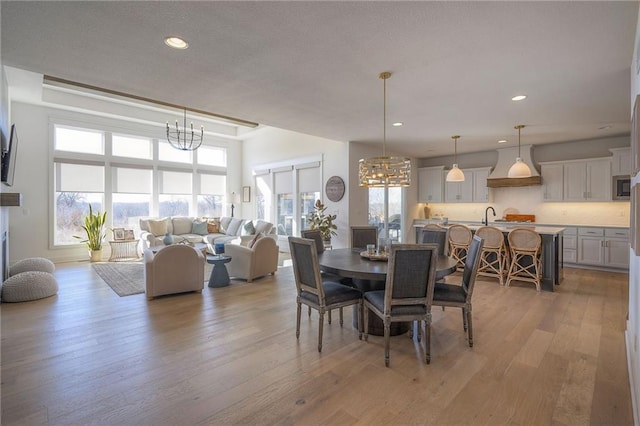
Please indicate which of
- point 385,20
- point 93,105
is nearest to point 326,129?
point 385,20

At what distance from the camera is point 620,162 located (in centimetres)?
570

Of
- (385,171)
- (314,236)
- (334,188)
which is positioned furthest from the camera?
(334,188)

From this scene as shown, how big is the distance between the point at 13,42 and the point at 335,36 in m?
2.61

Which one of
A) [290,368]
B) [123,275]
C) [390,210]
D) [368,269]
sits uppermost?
[390,210]

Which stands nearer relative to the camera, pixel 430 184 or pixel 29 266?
pixel 29 266

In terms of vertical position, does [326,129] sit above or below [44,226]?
above

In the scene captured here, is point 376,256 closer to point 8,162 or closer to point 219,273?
point 219,273

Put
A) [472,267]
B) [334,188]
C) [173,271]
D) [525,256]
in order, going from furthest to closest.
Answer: [334,188] < [525,256] < [173,271] < [472,267]

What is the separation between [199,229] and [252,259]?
11.7 feet

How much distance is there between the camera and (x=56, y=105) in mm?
6531

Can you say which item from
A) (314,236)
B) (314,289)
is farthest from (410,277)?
(314,236)

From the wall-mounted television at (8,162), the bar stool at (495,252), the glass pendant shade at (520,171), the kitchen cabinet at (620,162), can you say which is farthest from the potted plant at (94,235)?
the kitchen cabinet at (620,162)

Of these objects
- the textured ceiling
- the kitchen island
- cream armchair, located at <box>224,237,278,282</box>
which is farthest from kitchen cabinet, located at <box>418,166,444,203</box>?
cream armchair, located at <box>224,237,278,282</box>

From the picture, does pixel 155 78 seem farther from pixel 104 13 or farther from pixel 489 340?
pixel 489 340
